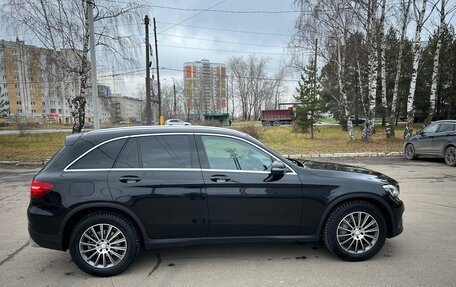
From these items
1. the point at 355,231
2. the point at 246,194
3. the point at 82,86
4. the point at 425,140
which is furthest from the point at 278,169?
the point at 82,86

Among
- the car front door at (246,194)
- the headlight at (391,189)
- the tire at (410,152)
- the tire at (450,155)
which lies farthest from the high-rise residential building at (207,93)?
the headlight at (391,189)

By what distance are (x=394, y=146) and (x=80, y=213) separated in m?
→ 16.0

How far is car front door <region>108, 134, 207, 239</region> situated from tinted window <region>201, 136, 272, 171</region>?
216mm

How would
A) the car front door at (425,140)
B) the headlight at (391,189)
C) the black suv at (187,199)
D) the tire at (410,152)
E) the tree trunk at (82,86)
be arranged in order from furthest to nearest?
the tree trunk at (82,86), the tire at (410,152), the car front door at (425,140), the headlight at (391,189), the black suv at (187,199)

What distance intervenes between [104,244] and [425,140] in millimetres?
12073

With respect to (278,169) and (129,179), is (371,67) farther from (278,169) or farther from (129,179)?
(129,179)

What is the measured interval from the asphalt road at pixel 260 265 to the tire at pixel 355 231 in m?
0.14

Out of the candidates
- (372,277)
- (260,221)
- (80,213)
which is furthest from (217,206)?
(372,277)

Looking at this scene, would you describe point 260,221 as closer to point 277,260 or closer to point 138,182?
point 277,260

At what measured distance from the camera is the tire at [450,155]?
1096cm

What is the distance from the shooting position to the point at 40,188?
3641mm

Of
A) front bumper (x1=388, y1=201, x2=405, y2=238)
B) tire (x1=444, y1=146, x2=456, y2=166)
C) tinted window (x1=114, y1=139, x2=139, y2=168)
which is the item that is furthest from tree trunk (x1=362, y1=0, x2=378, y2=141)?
tinted window (x1=114, y1=139, x2=139, y2=168)

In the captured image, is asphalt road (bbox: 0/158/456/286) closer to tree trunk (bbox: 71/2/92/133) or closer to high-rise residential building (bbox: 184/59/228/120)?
tree trunk (bbox: 71/2/92/133)

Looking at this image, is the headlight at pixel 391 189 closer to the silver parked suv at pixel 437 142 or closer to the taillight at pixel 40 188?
the taillight at pixel 40 188
